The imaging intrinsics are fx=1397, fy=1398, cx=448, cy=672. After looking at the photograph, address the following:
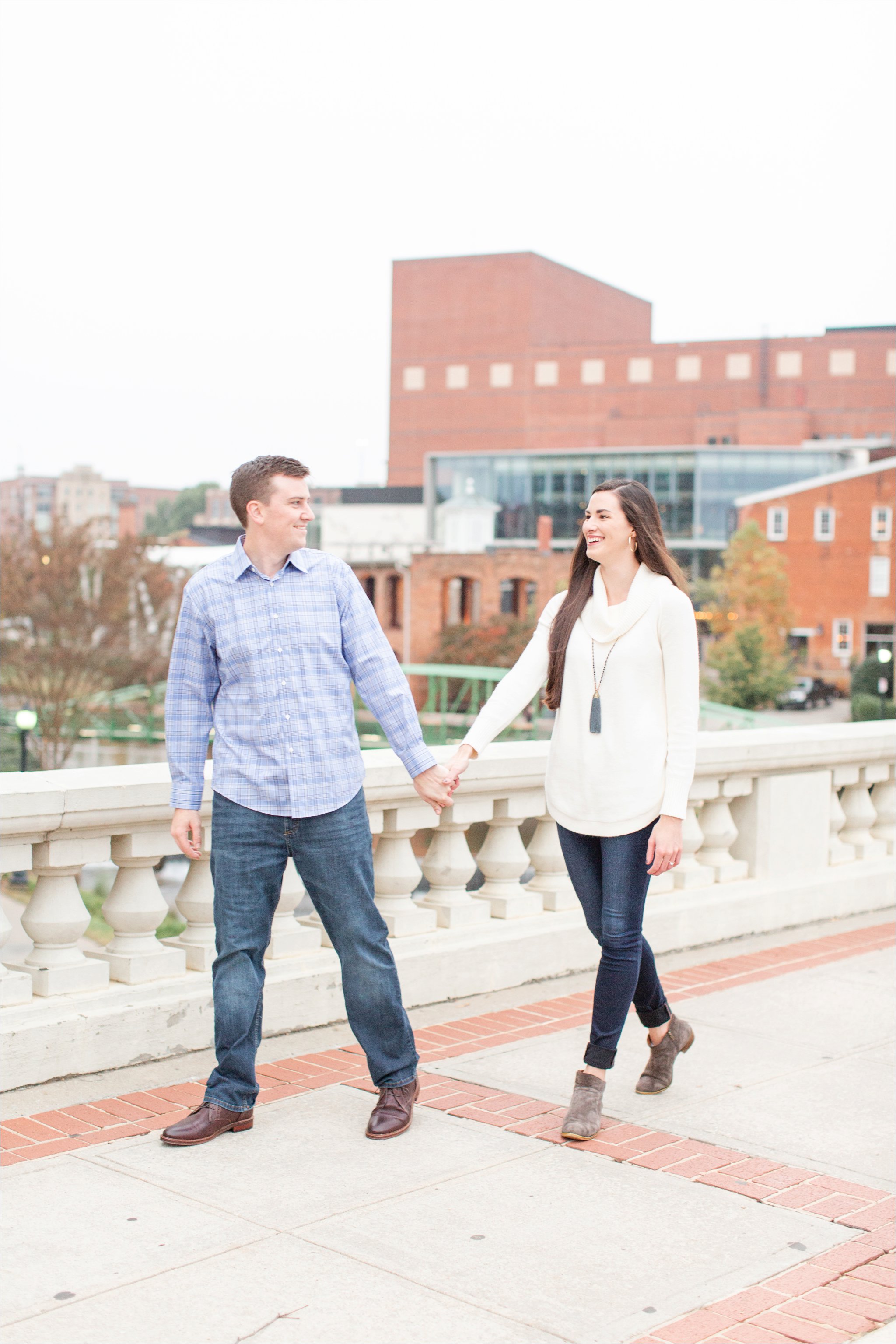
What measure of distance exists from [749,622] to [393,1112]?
60783 mm

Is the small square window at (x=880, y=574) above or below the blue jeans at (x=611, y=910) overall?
above

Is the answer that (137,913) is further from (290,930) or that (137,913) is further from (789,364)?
(789,364)

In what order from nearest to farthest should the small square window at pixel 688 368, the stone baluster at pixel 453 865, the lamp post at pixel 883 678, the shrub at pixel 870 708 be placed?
the stone baluster at pixel 453 865
the shrub at pixel 870 708
the lamp post at pixel 883 678
the small square window at pixel 688 368

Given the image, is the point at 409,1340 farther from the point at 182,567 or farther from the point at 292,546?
the point at 182,567

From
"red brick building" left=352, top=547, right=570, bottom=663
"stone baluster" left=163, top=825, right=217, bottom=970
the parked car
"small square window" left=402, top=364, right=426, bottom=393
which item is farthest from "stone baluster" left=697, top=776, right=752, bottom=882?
"small square window" left=402, top=364, right=426, bottom=393

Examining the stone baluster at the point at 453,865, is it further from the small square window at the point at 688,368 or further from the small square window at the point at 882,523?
the small square window at the point at 688,368

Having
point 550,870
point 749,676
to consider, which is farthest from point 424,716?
point 550,870

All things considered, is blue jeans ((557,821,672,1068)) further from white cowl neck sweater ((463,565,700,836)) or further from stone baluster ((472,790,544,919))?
stone baluster ((472,790,544,919))

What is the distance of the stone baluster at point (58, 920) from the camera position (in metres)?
4.53

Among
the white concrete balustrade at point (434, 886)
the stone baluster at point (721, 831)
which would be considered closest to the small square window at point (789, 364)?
the white concrete balustrade at point (434, 886)

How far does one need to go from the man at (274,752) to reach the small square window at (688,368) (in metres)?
86.5

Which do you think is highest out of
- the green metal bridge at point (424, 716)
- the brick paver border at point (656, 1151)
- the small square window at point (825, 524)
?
the small square window at point (825, 524)

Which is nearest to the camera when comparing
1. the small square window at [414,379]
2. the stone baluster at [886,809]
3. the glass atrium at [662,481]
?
the stone baluster at [886,809]

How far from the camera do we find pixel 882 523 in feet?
215
